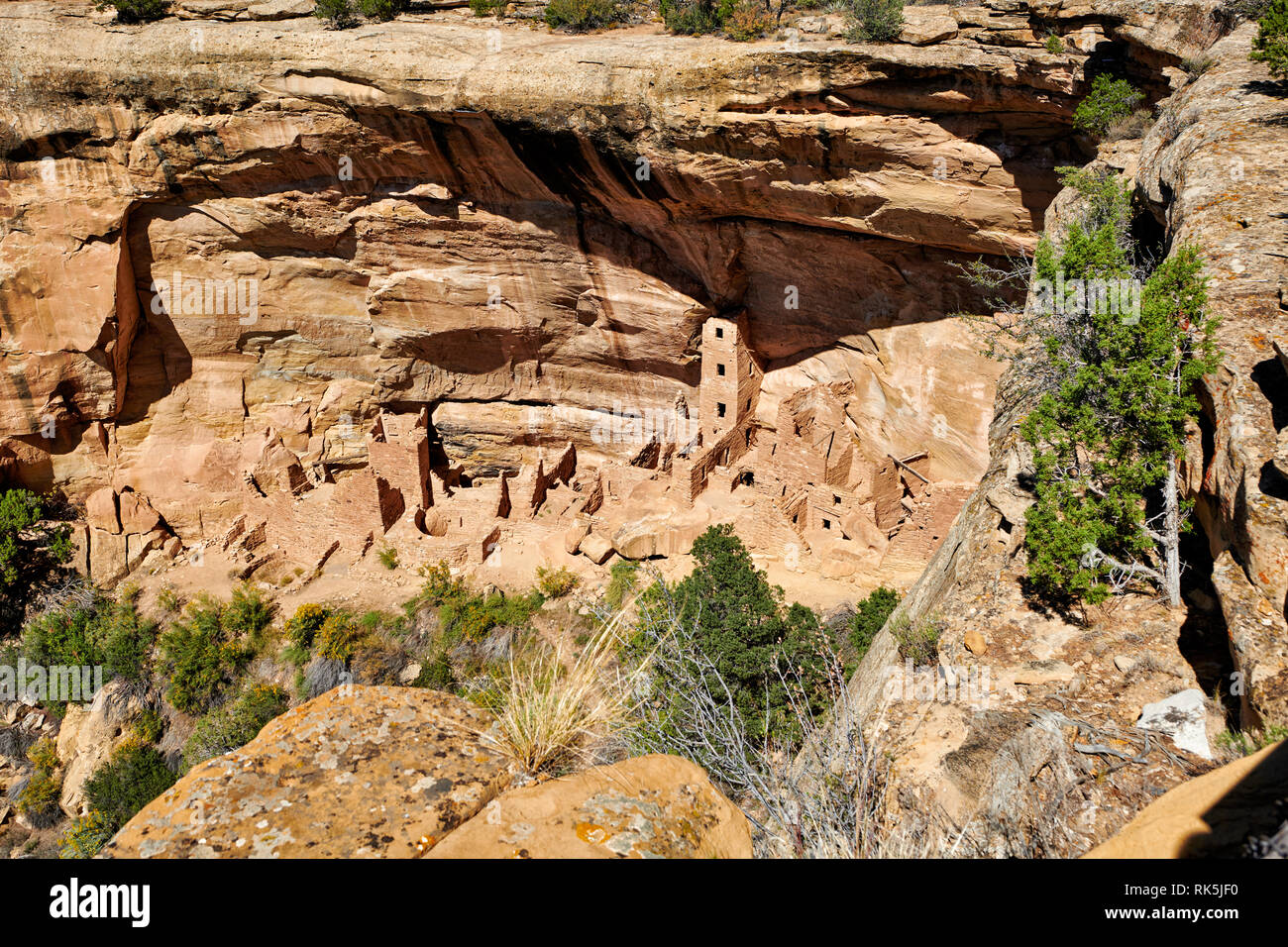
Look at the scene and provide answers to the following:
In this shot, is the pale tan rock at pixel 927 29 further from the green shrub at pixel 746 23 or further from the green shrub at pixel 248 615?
the green shrub at pixel 248 615

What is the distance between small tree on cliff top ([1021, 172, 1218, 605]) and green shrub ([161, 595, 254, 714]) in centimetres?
1741

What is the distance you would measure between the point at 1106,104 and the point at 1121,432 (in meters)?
6.99

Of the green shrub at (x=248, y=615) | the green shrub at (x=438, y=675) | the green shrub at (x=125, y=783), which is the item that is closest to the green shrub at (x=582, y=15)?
the green shrub at (x=438, y=675)

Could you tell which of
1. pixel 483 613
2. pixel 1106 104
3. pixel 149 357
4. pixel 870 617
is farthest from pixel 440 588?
pixel 1106 104

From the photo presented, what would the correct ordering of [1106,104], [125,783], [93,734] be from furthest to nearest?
1. [93,734]
2. [125,783]
3. [1106,104]

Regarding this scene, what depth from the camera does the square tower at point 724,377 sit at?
18.9m

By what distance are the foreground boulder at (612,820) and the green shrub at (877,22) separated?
1274cm

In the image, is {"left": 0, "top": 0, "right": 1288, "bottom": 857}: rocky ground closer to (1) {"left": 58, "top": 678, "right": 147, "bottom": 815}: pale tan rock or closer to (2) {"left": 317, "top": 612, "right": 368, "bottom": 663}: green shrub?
(1) {"left": 58, "top": 678, "right": 147, "bottom": 815}: pale tan rock

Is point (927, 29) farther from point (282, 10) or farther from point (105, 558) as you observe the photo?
point (105, 558)

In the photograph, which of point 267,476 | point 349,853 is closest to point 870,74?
point 349,853

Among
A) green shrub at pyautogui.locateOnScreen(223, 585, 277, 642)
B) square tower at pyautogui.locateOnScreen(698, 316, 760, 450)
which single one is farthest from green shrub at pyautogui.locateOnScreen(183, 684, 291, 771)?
square tower at pyautogui.locateOnScreen(698, 316, 760, 450)

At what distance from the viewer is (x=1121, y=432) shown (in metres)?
7.18

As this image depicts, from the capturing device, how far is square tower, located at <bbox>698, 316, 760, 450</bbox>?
62.0ft
